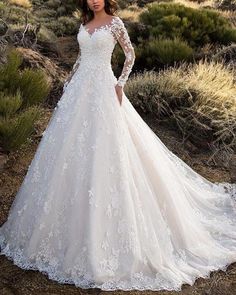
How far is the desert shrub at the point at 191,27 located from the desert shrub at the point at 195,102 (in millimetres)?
3481

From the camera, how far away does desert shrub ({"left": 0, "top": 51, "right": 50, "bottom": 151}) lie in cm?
567

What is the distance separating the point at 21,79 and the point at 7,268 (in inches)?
121

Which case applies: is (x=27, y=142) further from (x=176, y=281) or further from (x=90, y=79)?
(x=176, y=281)

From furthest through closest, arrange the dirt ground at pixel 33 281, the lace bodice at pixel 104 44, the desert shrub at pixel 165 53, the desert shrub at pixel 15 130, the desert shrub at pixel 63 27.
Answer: the desert shrub at pixel 63 27 → the desert shrub at pixel 165 53 → the desert shrub at pixel 15 130 → the lace bodice at pixel 104 44 → the dirt ground at pixel 33 281

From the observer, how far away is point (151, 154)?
441 centimetres

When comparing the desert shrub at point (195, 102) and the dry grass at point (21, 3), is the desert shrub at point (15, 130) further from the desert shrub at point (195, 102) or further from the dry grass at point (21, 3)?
the dry grass at point (21, 3)

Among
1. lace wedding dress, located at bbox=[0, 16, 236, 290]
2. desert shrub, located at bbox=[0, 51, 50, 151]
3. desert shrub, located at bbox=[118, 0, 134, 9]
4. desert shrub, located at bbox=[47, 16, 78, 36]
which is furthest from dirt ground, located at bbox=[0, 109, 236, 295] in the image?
desert shrub, located at bbox=[118, 0, 134, 9]

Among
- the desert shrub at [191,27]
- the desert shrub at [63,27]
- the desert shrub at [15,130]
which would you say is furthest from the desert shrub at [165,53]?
the desert shrub at [63,27]

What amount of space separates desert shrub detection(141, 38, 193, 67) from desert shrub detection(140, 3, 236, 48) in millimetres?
1072

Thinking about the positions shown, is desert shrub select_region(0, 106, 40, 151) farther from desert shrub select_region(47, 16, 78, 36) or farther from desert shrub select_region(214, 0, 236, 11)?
desert shrub select_region(214, 0, 236, 11)

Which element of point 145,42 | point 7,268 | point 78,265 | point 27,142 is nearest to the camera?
point 78,265

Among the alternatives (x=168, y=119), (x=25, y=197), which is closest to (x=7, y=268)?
(x=25, y=197)

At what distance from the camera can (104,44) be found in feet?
13.5

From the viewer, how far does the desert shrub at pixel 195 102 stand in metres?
7.34
